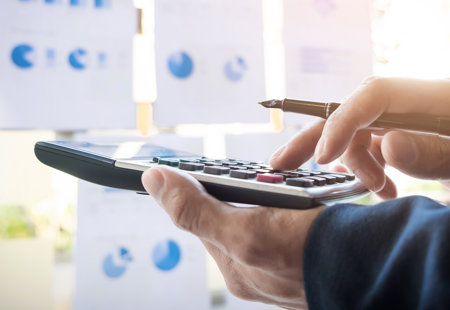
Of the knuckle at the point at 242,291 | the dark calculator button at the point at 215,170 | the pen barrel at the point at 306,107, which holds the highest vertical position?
the pen barrel at the point at 306,107

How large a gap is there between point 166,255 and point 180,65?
1.05ft

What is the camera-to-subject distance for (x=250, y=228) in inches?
10.1

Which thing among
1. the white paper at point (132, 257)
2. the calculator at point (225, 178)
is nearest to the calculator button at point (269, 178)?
the calculator at point (225, 178)

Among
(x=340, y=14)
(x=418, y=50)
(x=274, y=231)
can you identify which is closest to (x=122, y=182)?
(x=274, y=231)

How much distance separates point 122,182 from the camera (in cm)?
34

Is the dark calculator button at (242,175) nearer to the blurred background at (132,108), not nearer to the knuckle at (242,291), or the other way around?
the knuckle at (242,291)

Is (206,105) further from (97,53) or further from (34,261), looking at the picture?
(34,261)

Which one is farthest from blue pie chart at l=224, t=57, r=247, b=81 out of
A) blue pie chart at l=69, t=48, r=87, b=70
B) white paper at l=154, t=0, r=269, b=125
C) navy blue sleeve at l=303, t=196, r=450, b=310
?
navy blue sleeve at l=303, t=196, r=450, b=310

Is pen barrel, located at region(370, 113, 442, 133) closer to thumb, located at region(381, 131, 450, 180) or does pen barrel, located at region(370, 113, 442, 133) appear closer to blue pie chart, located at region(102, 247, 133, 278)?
thumb, located at region(381, 131, 450, 180)

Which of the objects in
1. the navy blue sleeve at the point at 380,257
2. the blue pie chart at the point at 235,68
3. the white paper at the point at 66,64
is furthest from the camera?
the blue pie chart at the point at 235,68

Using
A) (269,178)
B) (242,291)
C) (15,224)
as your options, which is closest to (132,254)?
(15,224)

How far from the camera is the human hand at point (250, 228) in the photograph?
9.9 inches

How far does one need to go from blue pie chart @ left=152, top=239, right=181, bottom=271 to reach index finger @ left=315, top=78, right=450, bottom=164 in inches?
15.1

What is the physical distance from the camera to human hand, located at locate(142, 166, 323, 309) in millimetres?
250
